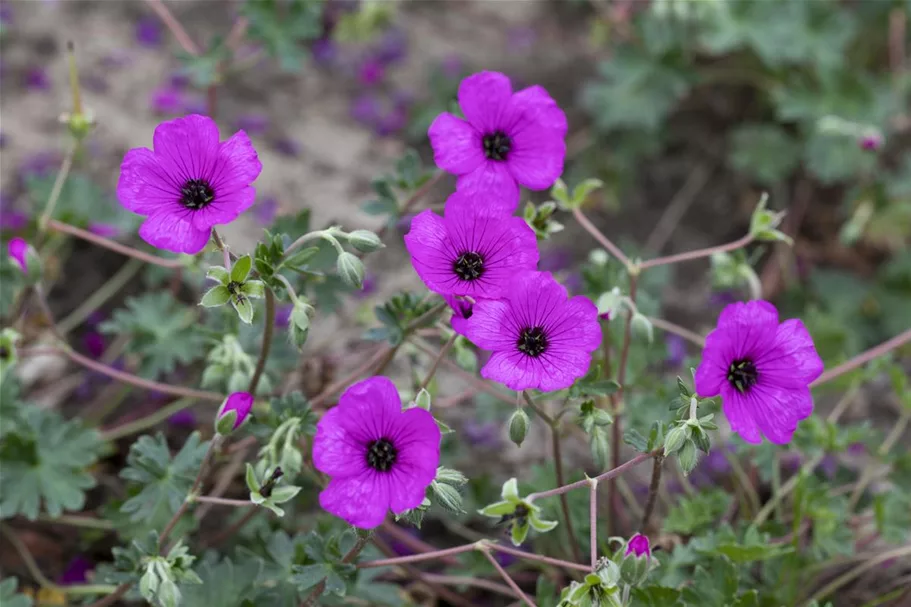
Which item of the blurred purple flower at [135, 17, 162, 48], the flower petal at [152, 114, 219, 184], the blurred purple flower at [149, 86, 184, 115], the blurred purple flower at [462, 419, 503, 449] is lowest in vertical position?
the flower petal at [152, 114, 219, 184]

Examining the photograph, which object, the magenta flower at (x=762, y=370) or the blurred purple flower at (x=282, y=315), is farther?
the blurred purple flower at (x=282, y=315)

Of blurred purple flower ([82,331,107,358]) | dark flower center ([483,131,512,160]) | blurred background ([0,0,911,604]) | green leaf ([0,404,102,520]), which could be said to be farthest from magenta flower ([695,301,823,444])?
blurred purple flower ([82,331,107,358])

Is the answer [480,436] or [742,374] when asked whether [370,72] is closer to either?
[480,436]

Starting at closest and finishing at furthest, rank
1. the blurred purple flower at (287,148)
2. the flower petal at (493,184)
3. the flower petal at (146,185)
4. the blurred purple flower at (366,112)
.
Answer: the flower petal at (146,185) < the flower petal at (493,184) < the blurred purple flower at (287,148) < the blurred purple flower at (366,112)

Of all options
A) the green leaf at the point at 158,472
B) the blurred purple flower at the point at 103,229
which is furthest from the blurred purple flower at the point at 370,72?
the green leaf at the point at 158,472

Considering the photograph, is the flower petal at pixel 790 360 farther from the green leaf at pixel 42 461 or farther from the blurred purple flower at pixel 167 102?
A: the blurred purple flower at pixel 167 102

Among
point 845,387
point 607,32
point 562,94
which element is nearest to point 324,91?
point 562,94

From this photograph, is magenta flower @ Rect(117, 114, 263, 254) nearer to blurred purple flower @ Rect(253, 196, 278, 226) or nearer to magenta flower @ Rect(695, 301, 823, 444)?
magenta flower @ Rect(695, 301, 823, 444)
